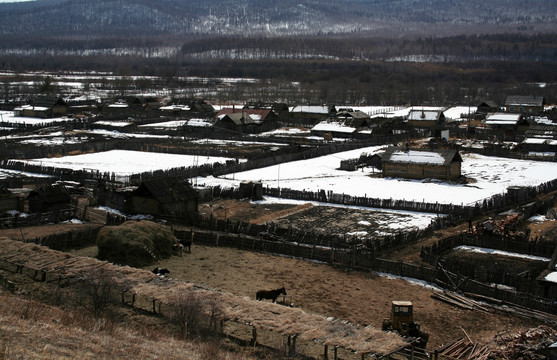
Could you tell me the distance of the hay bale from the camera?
2267cm

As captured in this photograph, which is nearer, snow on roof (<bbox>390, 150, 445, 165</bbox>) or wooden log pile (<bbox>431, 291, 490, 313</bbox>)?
wooden log pile (<bbox>431, 291, 490, 313</bbox>)

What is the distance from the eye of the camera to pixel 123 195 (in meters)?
30.8

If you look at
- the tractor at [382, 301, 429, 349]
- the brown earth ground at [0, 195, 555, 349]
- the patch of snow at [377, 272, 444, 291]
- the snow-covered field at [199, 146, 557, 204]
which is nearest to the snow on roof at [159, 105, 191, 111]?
the snow-covered field at [199, 146, 557, 204]

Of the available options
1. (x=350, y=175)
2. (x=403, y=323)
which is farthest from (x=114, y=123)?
(x=403, y=323)

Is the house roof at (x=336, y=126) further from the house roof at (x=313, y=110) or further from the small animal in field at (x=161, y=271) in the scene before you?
the small animal in field at (x=161, y=271)

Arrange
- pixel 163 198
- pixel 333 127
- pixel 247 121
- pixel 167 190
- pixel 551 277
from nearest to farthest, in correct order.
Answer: pixel 551 277, pixel 163 198, pixel 167 190, pixel 333 127, pixel 247 121

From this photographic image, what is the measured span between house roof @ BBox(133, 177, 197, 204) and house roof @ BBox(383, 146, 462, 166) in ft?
48.7

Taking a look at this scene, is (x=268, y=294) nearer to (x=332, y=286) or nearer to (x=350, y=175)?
(x=332, y=286)

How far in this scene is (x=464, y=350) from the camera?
1609cm

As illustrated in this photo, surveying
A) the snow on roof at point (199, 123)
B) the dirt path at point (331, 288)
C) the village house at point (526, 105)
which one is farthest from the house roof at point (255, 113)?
the dirt path at point (331, 288)

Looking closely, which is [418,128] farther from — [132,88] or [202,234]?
[132,88]

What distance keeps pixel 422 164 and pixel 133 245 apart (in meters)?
21.7

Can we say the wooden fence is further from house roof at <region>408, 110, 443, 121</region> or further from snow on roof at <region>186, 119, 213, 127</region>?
house roof at <region>408, 110, 443, 121</region>

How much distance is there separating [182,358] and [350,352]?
3744 mm
